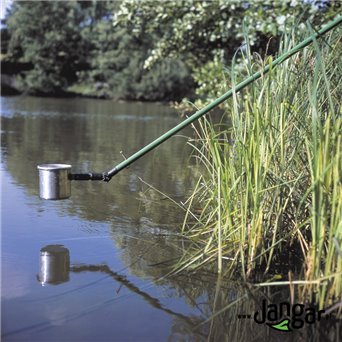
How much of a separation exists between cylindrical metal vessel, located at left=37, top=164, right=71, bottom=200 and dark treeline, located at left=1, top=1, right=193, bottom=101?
101ft

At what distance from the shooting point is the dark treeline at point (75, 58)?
34.6 meters

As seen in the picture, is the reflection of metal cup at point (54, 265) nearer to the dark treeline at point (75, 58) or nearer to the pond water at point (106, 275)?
the pond water at point (106, 275)

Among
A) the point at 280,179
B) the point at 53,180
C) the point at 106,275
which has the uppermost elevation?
the point at 280,179

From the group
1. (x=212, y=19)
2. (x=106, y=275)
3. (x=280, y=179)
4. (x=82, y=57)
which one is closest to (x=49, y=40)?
(x=82, y=57)

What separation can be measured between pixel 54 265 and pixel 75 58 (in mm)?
38291

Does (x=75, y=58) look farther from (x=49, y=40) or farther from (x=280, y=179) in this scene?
(x=280, y=179)

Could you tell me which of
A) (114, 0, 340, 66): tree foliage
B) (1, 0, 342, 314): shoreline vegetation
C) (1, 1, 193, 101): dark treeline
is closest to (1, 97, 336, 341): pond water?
(1, 0, 342, 314): shoreline vegetation

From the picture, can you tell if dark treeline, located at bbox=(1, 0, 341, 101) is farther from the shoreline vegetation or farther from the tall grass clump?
the tall grass clump

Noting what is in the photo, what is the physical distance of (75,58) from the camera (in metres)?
39.8

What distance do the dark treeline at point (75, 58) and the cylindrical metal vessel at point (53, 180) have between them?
101ft

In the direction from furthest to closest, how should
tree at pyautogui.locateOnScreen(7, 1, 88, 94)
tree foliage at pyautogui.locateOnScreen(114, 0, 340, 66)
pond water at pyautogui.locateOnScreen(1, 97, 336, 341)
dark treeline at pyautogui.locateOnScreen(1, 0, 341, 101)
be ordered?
1. tree at pyautogui.locateOnScreen(7, 1, 88, 94)
2. dark treeline at pyautogui.locateOnScreen(1, 0, 341, 101)
3. tree foliage at pyautogui.locateOnScreen(114, 0, 340, 66)
4. pond water at pyautogui.locateOnScreen(1, 97, 336, 341)

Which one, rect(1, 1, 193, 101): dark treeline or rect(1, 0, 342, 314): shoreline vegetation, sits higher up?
rect(1, 1, 193, 101): dark treeline

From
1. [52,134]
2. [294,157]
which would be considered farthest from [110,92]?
[294,157]

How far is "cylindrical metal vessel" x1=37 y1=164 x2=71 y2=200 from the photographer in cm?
348
